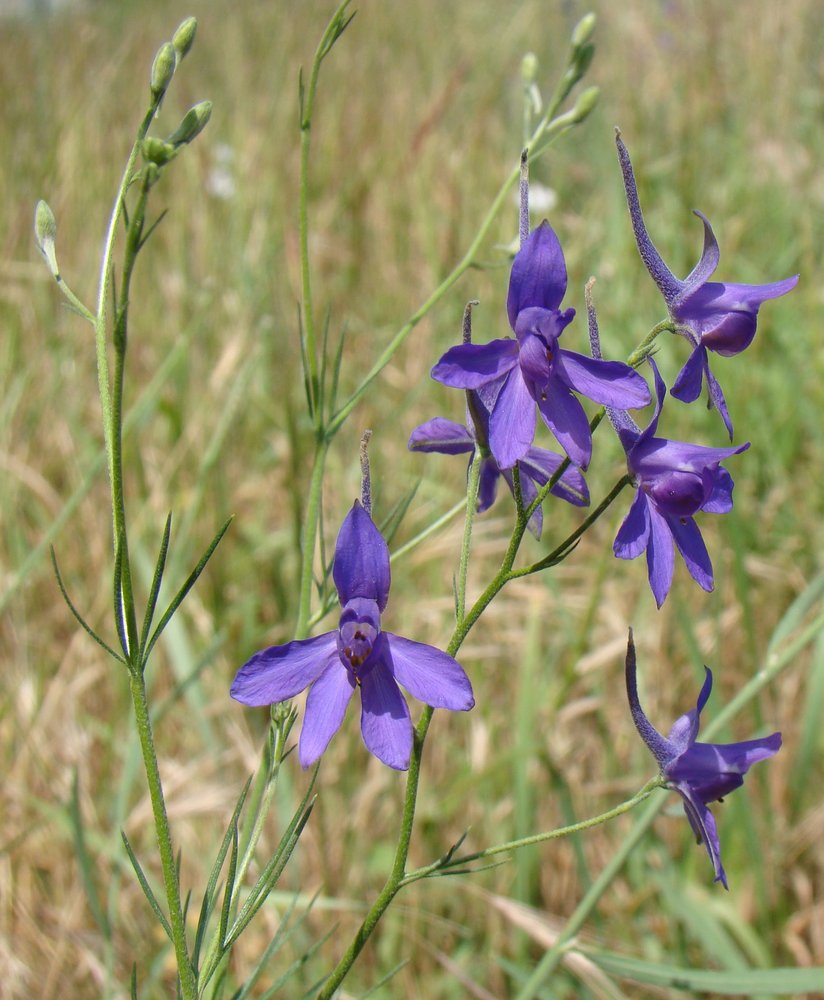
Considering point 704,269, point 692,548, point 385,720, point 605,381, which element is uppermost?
point 704,269

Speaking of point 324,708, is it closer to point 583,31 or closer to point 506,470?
point 506,470

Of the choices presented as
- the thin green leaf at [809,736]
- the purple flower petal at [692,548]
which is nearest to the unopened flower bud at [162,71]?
the purple flower petal at [692,548]

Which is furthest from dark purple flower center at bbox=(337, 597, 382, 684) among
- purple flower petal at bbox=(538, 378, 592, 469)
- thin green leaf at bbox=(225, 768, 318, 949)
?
purple flower petal at bbox=(538, 378, 592, 469)

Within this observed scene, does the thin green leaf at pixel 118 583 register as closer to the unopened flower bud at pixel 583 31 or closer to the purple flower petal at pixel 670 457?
the purple flower petal at pixel 670 457

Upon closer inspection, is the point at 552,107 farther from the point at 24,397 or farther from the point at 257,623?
the point at 24,397

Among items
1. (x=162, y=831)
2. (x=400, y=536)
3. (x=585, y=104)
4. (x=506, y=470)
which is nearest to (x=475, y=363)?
(x=506, y=470)

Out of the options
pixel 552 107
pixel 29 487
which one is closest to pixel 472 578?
pixel 29 487

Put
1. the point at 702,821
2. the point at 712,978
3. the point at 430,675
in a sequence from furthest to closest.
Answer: the point at 712,978 < the point at 702,821 < the point at 430,675
